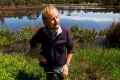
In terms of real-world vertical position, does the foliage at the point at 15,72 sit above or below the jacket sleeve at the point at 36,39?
below

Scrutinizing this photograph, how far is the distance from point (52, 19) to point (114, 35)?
7559 millimetres

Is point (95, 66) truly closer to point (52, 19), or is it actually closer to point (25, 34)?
point (52, 19)

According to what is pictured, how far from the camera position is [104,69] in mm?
7375

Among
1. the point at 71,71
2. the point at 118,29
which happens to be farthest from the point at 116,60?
the point at 118,29

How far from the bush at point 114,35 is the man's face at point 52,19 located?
23.8 feet

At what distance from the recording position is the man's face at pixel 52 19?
4852 millimetres

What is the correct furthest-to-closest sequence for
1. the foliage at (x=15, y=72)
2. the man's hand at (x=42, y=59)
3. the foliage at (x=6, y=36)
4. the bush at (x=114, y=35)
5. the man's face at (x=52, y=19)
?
1. the foliage at (x=6, y=36)
2. the bush at (x=114, y=35)
3. the foliage at (x=15, y=72)
4. the man's hand at (x=42, y=59)
5. the man's face at (x=52, y=19)

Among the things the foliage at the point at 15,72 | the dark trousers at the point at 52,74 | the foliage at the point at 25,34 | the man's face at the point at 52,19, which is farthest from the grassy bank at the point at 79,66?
the foliage at the point at 25,34

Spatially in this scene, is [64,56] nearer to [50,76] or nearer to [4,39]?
[50,76]

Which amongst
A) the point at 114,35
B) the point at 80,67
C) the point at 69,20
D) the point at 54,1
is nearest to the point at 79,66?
the point at 80,67

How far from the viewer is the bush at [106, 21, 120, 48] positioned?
12.2m

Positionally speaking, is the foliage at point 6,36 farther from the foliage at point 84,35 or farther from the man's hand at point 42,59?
the man's hand at point 42,59

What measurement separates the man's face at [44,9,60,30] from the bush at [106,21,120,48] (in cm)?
724

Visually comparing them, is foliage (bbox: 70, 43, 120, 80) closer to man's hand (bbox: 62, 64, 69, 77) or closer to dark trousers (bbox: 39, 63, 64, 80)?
dark trousers (bbox: 39, 63, 64, 80)
